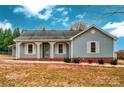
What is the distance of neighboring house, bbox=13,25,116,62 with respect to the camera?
2170cm

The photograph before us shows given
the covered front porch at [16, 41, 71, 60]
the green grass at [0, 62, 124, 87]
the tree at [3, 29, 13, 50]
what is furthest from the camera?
the covered front porch at [16, 41, 71, 60]

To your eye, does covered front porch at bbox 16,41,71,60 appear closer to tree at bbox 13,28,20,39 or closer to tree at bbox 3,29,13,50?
tree at bbox 13,28,20,39

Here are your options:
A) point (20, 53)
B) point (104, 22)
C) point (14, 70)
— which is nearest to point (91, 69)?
point (104, 22)

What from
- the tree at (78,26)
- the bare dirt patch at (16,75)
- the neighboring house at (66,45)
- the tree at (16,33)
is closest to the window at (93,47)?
the neighboring house at (66,45)

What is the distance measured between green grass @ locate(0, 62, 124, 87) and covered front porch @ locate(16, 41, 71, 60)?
4.66 metres

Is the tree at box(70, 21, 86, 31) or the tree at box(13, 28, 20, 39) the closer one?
the tree at box(13, 28, 20, 39)

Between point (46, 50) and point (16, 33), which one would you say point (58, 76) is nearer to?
point (16, 33)

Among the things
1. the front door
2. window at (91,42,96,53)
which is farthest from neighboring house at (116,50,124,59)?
the front door

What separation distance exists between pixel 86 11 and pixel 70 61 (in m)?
4.69

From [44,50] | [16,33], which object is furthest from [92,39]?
[16,33]

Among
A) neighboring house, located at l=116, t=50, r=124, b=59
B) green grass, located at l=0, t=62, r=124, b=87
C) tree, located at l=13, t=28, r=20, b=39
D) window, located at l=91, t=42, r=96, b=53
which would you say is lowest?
green grass, located at l=0, t=62, r=124, b=87

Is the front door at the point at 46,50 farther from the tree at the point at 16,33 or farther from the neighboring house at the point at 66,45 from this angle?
the tree at the point at 16,33

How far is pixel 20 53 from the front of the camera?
22.6 metres
